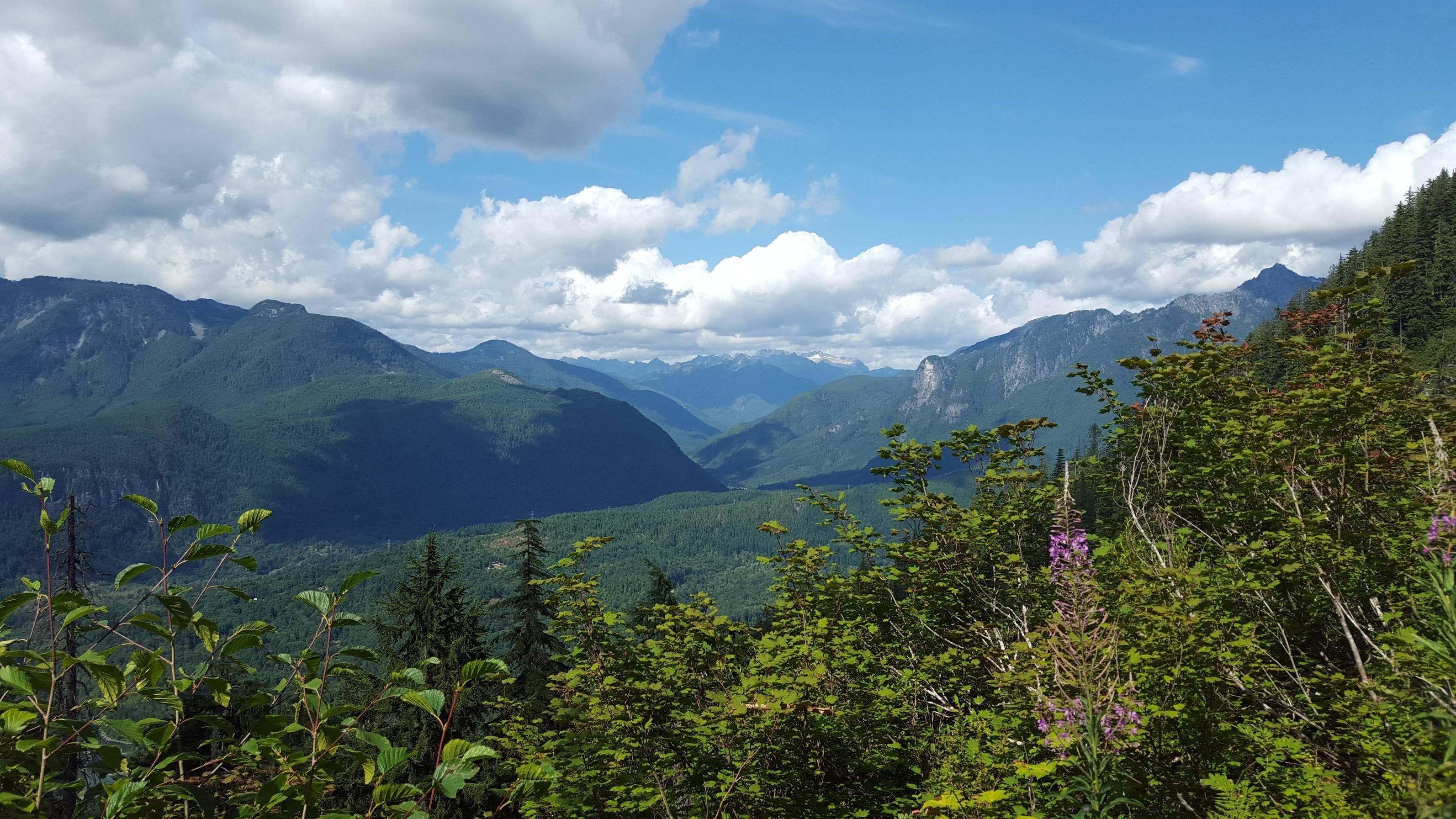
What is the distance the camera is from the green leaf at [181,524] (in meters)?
2.40

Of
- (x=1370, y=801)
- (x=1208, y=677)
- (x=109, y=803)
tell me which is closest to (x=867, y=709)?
(x=1208, y=677)

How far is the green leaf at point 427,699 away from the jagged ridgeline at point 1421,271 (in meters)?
48.4

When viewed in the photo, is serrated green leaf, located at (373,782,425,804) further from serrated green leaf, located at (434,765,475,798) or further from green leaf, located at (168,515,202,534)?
green leaf, located at (168,515,202,534)

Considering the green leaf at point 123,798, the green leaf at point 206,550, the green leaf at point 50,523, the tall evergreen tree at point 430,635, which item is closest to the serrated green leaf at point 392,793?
the green leaf at point 123,798

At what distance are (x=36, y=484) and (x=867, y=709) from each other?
27.7 feet

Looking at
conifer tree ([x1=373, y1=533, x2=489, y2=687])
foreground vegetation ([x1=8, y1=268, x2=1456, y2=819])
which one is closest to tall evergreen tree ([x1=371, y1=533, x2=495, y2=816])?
conifer tree ([x1=373, y1=533, x2=489, y2=687])

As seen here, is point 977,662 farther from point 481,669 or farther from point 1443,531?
point 481,669

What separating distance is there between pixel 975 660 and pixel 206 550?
350 inches

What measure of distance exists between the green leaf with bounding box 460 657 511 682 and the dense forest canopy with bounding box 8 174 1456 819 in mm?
27

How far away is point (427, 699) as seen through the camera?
8.88 ft

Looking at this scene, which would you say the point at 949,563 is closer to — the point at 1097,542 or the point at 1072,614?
the point at 1097,542

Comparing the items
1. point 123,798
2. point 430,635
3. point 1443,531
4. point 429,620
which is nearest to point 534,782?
point 123,798

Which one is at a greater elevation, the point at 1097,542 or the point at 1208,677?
the point at 1097,542

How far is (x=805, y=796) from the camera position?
→ 802cm
